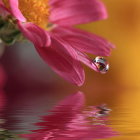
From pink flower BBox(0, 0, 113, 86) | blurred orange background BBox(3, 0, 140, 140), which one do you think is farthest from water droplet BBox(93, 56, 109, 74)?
blurred orange background BBox(3, 0, 140, 140)

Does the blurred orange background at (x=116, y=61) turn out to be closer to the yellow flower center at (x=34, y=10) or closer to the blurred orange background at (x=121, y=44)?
the blurred orange background at (x=121, y=44)

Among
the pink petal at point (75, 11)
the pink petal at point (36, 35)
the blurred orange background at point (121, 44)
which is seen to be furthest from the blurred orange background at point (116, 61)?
the pink petal at point (36, 35)

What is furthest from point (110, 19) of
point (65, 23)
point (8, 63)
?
point (65, 23)

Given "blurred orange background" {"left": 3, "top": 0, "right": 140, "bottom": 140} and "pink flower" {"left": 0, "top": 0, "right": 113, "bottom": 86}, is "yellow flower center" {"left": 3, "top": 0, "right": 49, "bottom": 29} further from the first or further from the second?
"blurred orange background" {"left": 3, "top": 0, "right": 140, "bottom": 140}

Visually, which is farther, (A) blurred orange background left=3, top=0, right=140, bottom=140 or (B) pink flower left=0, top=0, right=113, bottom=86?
(A) blurred orange background left=3, top=0, right=140, bottom=140

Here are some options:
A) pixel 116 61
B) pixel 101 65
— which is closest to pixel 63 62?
pixel 101 65

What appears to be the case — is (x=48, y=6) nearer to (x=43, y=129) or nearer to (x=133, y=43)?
(x=43, y=129)

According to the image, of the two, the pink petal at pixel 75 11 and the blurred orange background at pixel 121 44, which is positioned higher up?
the blurred orange background at pixel 121 44
